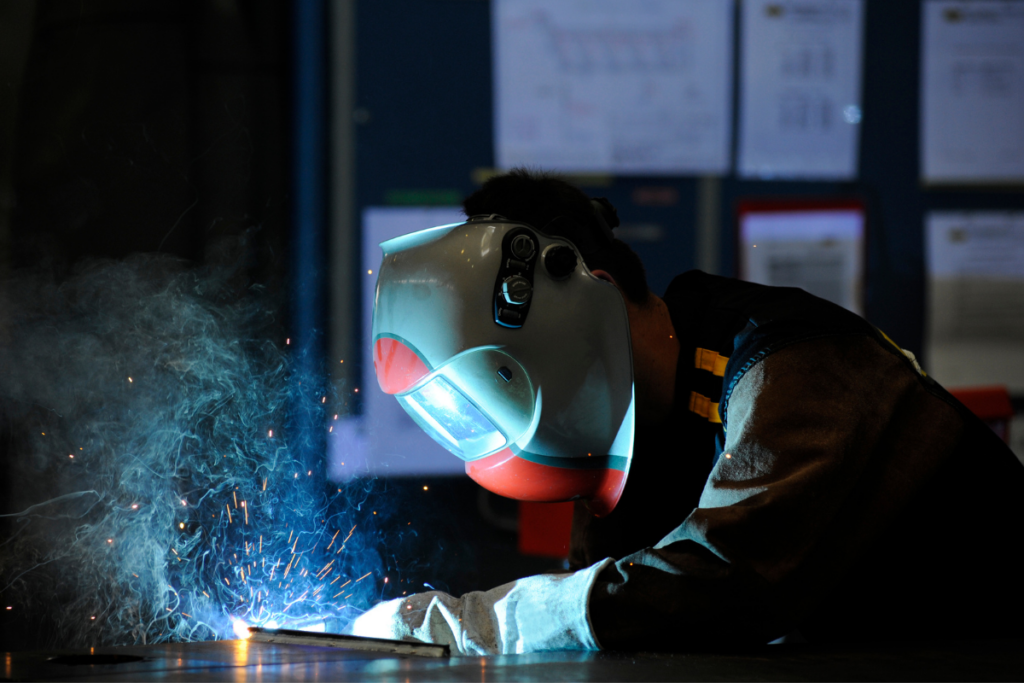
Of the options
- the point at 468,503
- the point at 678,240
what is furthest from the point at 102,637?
the point at 678,240

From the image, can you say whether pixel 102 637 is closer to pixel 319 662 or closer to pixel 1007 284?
pixel 319 662

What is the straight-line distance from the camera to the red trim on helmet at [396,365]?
967mm

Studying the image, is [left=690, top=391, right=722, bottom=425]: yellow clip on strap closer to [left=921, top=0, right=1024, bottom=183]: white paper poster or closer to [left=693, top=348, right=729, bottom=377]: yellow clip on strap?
[left=693, top=348, right=729, bottom=377]: yellow clip on strap

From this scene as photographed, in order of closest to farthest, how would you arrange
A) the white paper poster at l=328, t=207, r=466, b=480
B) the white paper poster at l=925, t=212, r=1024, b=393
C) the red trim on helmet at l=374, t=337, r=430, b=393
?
1. the red trim on helmet at l=374, t=337, r=430, b=393
2. the white paper poster at l=328, t=207, r=466, b=480
3. the white paper poster at l=925, t=212, r=1024, b=393

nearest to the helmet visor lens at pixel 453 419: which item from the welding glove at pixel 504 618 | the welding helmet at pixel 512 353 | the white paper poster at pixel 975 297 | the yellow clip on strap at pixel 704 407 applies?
the welding helmet at pixel 512 353

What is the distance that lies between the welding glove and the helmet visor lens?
182 mm

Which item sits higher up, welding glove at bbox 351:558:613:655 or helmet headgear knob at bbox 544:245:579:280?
helmet headgear knob at bbox 544:245:579:280

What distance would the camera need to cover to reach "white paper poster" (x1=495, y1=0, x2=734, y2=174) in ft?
7.47

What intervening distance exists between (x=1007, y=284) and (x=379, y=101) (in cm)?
202

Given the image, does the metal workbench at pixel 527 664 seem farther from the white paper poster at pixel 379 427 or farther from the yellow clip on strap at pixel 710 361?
the white paper poster at pixel 379 427

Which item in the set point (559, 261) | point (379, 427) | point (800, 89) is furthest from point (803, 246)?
point (559, 261)

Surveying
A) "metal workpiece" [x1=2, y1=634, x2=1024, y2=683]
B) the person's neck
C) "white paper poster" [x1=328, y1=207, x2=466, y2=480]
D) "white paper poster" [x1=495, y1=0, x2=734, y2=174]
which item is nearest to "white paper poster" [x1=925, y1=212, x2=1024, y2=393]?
"white paper poster" [x1=495, y1=0, x2=734, y2=174]

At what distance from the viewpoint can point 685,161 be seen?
7.83 ft

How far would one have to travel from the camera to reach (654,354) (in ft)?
3.78
